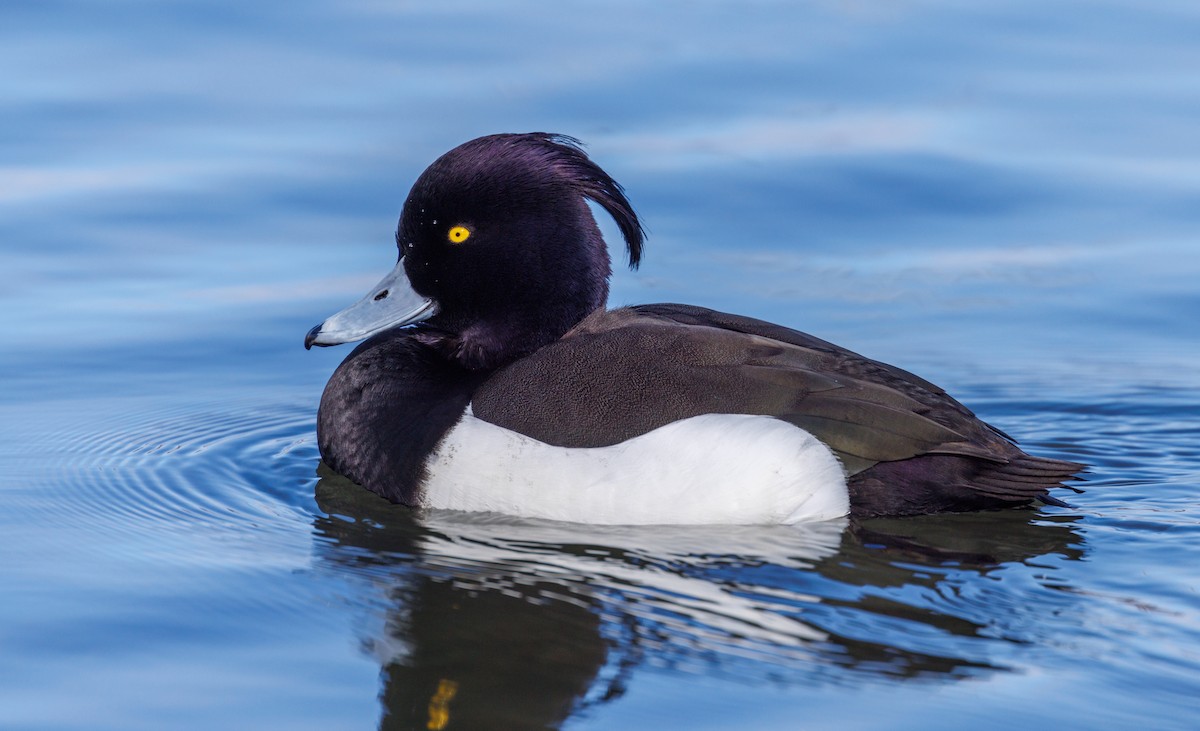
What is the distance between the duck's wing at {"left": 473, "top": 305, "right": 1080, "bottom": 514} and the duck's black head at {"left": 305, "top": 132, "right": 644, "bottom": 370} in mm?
367

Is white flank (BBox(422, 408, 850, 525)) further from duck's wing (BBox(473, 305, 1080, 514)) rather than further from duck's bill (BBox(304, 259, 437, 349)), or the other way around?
duck's bill (BBox(304, 259, 437, 349))

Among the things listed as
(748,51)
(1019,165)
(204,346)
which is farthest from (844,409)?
(748,51)

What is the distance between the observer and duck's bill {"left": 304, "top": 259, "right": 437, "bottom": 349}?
5770 millimetres

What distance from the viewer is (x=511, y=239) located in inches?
220

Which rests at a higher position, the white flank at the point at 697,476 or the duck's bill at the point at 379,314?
the duck's bill at the point at 379,314

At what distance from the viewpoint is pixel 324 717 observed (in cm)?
387

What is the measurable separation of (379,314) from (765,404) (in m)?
1.50

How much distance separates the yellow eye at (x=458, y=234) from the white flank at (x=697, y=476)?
2.94 ft

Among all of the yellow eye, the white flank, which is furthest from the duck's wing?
the yellow eye

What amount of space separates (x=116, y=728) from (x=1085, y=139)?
272 inches

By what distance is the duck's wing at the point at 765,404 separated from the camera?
5.06 m

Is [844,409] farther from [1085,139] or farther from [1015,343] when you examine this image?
[1085,139]

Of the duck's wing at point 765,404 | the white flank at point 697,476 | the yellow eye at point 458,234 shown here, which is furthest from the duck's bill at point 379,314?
the white flank at point 697,476

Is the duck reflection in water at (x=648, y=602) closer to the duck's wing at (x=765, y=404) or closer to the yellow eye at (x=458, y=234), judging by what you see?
the duck's wing at (x=765, y=404)
